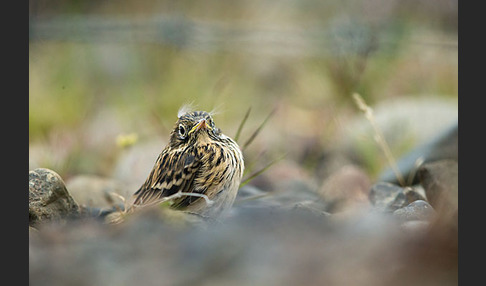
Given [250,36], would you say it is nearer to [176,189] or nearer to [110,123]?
[110,123]

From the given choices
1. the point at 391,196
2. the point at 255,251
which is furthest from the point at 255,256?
the point at 391,196

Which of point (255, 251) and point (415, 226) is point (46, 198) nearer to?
point (255, 251)

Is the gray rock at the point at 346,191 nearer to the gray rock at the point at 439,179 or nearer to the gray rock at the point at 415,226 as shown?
the gray rock at the point at 439,179

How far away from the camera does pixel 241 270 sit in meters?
1.90

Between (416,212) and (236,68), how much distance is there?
16.8ft

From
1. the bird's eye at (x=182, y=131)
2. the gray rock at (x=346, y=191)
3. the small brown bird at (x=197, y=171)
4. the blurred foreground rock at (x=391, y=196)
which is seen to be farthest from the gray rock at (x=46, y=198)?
the blurred foreground rock at (x=391, y=196)

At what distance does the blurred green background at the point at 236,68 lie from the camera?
18.2 feet

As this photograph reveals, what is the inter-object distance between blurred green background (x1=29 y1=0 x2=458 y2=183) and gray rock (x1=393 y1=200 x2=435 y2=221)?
208cm

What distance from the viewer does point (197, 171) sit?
3234 mm

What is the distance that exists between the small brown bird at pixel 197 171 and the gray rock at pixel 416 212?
816 millimetres

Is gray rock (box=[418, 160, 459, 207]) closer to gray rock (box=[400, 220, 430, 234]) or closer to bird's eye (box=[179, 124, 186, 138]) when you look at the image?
gray rock (box=[400, 220, 430, 234])

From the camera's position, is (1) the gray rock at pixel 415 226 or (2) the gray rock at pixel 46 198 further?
(2) the gray rock at pixel 46 198

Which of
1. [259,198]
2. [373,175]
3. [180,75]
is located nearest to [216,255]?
[259,198]

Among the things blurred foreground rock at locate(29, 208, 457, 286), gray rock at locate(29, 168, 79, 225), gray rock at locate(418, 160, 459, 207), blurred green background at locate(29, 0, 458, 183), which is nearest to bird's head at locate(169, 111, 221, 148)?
gray rock at locate(29, 168, 79, 225)
